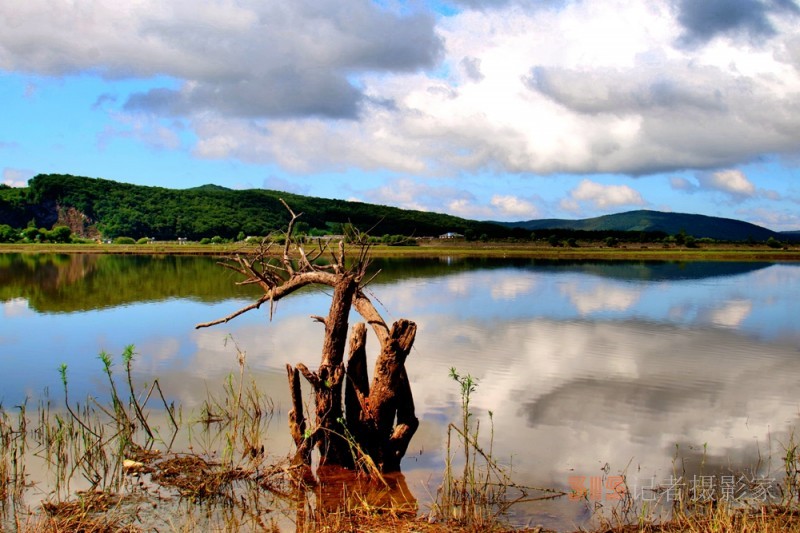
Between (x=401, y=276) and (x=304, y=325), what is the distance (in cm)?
2755

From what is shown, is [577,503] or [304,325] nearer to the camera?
[577,503]

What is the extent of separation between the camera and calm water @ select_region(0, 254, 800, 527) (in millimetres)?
10398

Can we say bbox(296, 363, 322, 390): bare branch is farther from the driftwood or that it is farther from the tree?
the tree

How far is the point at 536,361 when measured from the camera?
58.2ft

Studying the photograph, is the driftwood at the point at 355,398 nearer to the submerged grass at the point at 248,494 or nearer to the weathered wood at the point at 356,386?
the weathered wood at the point at 356,386

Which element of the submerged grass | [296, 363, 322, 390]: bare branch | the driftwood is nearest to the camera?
the submerged grass

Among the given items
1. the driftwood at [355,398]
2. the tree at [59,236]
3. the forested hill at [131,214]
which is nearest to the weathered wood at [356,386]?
the driftwood at [355,398]

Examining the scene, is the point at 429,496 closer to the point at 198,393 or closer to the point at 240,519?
the point at 240,519

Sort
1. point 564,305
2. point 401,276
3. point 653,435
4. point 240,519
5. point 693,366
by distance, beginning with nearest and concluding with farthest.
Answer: point 240,519 → point 653,435 → point 693,366 → point 564,305 → point 401,276

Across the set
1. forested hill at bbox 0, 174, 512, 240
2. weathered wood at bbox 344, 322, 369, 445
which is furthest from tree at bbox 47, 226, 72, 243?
weathered wood at bbox 344, 322, 369, 445

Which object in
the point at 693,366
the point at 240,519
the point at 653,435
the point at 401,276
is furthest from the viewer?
the point at 401,276

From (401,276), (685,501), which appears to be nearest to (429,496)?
(685,501)

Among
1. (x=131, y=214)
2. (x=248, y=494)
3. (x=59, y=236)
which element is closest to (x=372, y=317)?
(x=248, y=494)

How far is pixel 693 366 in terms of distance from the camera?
57.6 ft
